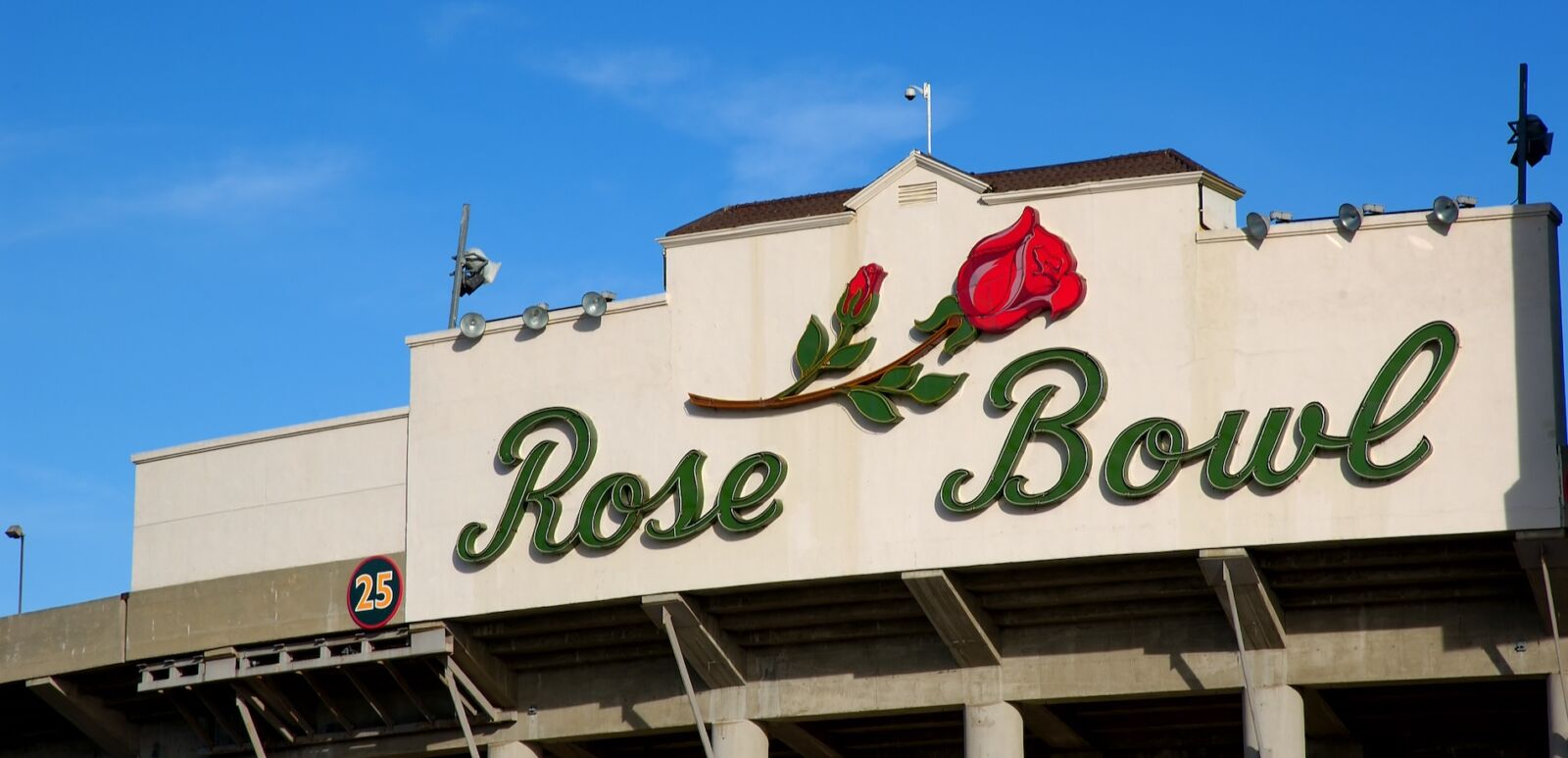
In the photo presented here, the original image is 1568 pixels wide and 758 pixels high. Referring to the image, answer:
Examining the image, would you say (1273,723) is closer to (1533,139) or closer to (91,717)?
(1533,139)

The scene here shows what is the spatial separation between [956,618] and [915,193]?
8.83m

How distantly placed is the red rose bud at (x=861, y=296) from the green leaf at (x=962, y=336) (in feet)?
6.18

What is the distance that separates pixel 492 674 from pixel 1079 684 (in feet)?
43.5

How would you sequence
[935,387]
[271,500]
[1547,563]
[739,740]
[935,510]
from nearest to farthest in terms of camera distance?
[1547,563]
[935,510]
[935,387]
[739,740]
[271,500]

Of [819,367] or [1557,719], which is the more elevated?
[819,367]

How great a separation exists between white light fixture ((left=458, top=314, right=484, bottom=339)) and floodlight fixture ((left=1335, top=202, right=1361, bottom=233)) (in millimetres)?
19100

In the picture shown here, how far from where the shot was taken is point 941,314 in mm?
54312

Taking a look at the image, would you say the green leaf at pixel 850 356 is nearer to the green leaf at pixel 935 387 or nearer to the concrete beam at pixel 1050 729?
the green leaf at pixel 935 387

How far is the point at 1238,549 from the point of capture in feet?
167

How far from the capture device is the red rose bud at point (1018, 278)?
2101 inches

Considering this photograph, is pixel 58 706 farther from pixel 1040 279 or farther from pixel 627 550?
pixel 1040 279

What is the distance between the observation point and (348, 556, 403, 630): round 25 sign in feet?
192

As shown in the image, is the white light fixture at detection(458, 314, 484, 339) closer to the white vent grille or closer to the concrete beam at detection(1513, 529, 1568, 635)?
the white vent grille

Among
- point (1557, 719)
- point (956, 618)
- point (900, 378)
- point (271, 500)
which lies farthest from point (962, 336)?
point (271, 500)
